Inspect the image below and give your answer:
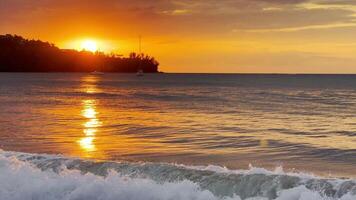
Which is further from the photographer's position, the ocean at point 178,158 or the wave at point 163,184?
the ocean at point 178,158

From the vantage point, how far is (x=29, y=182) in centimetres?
1614

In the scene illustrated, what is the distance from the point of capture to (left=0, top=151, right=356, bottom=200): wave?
14375 mm

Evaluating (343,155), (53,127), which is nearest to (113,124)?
(53,127)

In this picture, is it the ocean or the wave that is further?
the ocean

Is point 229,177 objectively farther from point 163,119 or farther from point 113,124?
point 163,119

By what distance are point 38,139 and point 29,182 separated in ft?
42.1

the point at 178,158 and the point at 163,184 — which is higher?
the point at 163,184

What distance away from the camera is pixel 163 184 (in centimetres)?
1548

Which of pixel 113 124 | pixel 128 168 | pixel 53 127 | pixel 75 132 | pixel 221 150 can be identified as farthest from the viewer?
pixel 113 124

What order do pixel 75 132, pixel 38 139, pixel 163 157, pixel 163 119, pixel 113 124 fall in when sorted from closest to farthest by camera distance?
pixel 163 157 < pixel 38 139 < pixel 75 132 < pixel 113 124 < pixel 163 119

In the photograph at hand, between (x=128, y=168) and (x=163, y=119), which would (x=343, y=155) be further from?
(x=163, y=119)

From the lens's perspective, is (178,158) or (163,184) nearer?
(163,184)

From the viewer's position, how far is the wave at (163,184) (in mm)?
14375

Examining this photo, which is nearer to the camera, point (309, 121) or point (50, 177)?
point (50, 177)
